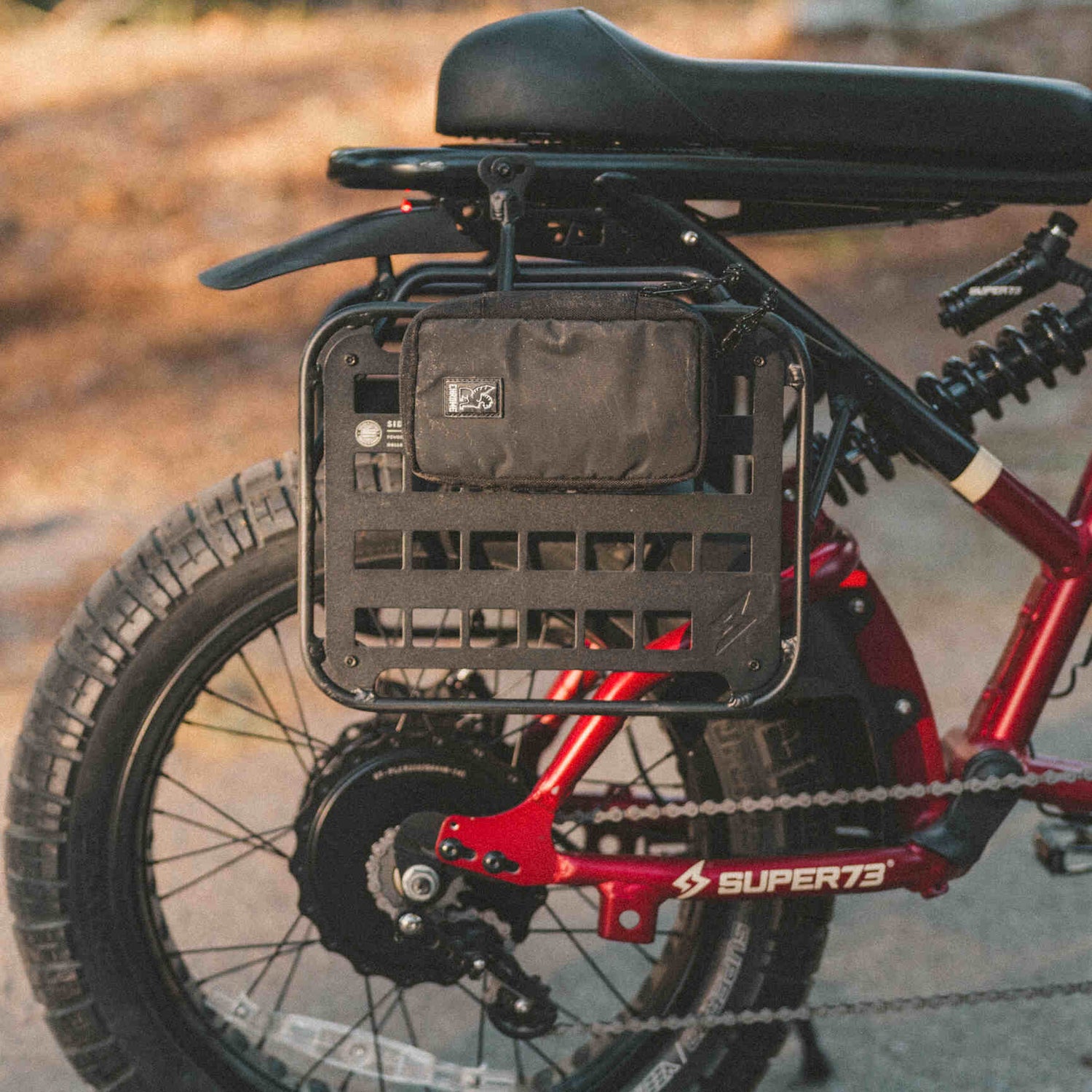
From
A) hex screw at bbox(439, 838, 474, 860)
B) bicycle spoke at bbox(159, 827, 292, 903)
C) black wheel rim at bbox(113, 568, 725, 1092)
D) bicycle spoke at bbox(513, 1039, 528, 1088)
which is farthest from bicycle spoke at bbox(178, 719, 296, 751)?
bicycle spoke at bbox(513, 1039, 528, 1088)

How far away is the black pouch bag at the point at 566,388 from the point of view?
1.42m

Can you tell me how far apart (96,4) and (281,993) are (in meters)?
11.0

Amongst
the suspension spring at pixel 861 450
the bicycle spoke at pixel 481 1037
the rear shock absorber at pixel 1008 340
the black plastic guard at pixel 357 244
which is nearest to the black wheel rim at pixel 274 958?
the bicycle spoke at pixel 481 1037

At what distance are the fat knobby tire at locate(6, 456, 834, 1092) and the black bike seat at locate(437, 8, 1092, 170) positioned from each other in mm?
611

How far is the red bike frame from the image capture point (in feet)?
5.75

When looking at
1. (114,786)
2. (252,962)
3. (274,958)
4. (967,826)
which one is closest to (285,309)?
(274,958)

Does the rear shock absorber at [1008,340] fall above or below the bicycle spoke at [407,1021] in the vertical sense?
above

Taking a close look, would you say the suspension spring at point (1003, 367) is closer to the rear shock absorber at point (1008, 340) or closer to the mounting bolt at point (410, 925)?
the rear shock absorber at point (1008, 340)

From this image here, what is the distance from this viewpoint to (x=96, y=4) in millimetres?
11031

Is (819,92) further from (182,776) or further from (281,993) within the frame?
(182,776)

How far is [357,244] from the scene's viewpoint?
1679mm

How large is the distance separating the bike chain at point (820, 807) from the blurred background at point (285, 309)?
0.37m

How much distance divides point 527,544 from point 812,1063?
1187mm

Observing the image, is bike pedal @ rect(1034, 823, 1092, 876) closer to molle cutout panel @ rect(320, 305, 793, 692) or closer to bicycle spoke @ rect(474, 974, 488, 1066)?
molle cutout panel @ rect(320, 305, 793, 692)
